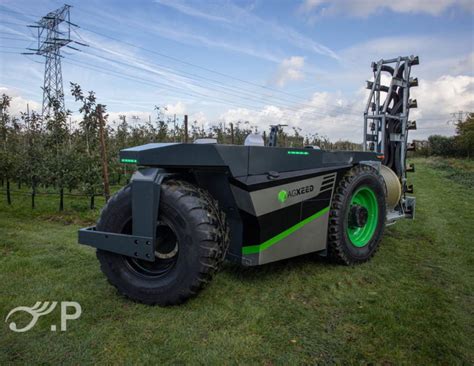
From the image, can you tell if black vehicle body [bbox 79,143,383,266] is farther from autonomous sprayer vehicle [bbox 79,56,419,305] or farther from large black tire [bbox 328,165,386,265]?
large black tire [bbox 328,165,386,265]

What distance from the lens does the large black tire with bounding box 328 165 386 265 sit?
4.41 m

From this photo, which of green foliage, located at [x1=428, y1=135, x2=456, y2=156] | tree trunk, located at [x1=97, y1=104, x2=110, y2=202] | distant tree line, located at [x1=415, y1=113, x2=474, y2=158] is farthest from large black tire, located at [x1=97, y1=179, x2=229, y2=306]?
green foliage, located at [x1=428, y1=135, x2=456, y2=156]

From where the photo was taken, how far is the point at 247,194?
3.54 m

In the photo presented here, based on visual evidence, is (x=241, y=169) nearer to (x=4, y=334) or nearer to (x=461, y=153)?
(x=4, y=334)

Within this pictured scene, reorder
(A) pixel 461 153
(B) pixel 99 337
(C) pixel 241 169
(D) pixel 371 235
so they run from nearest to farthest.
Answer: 1. (B) pixel 99 337
2. (C) pixel 241 169
3. (D) pixel 371 235
4. (A) pixel 461 153

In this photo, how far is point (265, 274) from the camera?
4.27 metres

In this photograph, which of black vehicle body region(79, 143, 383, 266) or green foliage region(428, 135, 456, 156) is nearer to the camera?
black vehicle body region(79, 143, 383, 266)

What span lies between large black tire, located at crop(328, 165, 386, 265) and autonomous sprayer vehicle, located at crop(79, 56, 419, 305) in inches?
0.6

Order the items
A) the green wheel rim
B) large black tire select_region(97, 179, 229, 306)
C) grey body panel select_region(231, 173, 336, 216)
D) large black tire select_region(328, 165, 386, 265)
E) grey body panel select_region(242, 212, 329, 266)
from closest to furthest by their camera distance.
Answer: large black tire select_region(97, 179, 229, 306), grey body panel select_region(231, 173, 336, 216), grey body panel select_region(242, 212, 329, 266), large black tire select_region(328, 165, 386, 265), the green wheel rim

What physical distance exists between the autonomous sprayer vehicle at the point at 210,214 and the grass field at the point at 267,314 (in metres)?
0.29

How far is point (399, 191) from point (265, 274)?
301cm

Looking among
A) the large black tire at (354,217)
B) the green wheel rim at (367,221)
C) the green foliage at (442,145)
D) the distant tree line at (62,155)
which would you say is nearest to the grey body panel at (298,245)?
the large black tire at (354,217)

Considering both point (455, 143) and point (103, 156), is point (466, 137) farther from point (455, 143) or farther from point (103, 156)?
point (103, 156)

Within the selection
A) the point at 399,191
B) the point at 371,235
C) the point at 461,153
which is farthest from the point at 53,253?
the point at 461,153
